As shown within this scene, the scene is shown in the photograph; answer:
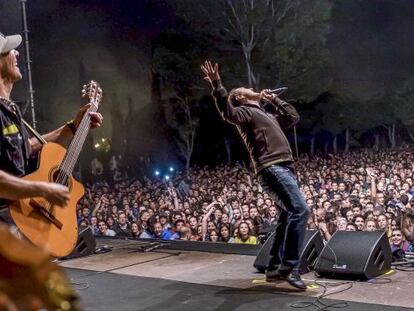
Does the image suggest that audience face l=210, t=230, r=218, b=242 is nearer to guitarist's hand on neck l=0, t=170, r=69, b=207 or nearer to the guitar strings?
the guitar strings

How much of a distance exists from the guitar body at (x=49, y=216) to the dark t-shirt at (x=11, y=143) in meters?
0.07

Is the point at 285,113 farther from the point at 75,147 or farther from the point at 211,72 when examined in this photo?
the point at 75,147

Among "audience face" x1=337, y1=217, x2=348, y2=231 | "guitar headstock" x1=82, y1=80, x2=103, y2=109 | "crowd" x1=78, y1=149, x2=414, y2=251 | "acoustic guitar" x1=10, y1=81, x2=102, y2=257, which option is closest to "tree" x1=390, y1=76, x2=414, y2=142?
"crowd" x1=78, y1=149, x2=414, y2=251

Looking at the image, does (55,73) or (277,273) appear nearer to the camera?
(277,273)

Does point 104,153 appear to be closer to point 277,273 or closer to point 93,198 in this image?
point 93,198

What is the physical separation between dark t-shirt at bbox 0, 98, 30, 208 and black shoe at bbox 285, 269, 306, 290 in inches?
85.3

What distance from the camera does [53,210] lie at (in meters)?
2.63

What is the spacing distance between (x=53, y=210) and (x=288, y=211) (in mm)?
1991

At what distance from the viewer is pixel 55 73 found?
24109 mm

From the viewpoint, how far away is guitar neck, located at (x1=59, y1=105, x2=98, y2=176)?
2805 mm

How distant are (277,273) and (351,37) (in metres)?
34.9

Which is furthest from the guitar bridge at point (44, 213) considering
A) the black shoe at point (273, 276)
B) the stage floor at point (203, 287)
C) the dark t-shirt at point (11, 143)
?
the black shoe at point (273, 276)

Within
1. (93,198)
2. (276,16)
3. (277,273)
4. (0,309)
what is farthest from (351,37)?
(0,309)

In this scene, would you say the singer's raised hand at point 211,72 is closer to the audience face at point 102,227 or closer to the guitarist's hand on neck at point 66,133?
the guitarist's hand on neck at point 66,133
